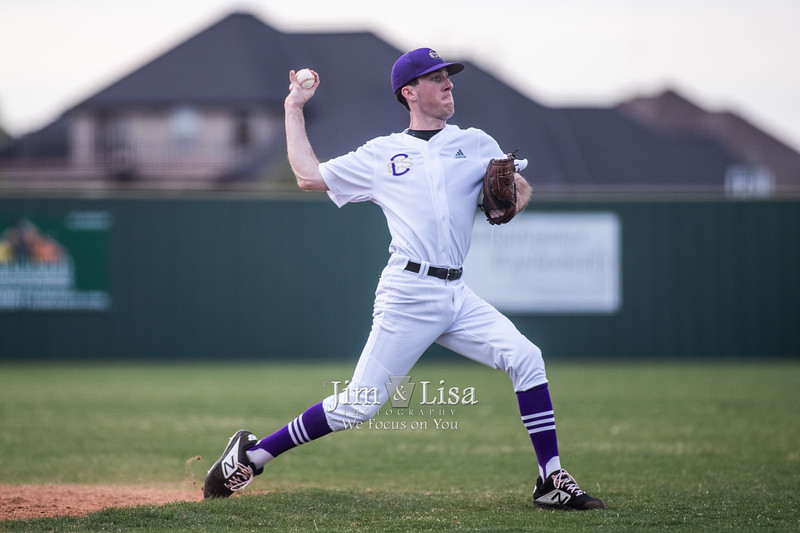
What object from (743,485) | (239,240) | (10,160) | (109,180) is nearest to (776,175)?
(109,180)

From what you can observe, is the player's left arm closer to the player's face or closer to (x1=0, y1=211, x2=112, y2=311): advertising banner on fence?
the player's face

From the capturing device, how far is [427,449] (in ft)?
26.5

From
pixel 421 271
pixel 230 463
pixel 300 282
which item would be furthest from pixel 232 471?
pixel 300 282

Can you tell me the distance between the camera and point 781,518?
4.99m

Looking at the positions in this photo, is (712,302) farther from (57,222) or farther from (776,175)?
(776,175)

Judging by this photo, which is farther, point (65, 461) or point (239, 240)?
point (239, 240)

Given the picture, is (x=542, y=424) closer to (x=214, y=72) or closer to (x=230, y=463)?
(x=230, y=463)

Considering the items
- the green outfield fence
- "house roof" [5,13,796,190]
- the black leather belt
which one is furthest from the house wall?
the black leather belt

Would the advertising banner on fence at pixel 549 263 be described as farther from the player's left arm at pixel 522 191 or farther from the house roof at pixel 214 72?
the house roof at pixel 214 72

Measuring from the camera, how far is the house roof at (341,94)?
35.2 m

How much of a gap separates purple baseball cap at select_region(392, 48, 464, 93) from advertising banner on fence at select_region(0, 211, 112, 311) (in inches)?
416

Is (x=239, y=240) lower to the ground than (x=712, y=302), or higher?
higher

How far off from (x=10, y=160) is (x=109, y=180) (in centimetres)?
714

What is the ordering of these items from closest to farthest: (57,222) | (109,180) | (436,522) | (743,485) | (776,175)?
(436,522), (743,485), (57,222), (109,180), (776,175)
